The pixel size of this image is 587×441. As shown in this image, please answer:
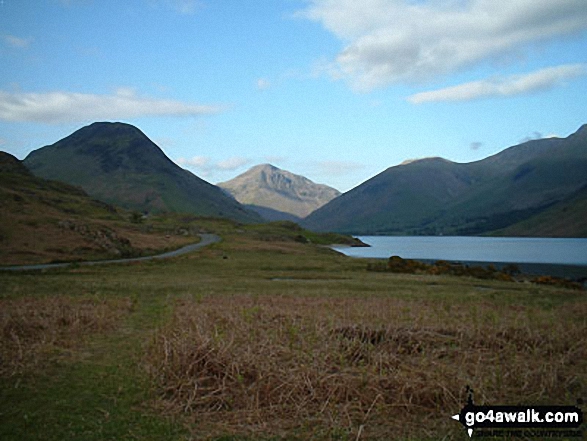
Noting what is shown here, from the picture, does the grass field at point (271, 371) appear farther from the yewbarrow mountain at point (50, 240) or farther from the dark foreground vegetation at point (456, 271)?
the yewbarrow mountain at point (50, 240)

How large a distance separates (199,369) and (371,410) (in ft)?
15.9

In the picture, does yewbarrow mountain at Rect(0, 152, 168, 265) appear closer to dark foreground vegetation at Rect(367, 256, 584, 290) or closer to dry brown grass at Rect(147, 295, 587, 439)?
dark foreground vegetation at Rect(367, 256, 584, 290)

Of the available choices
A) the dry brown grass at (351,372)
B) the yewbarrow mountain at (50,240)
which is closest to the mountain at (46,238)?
the yewbarrow mountain at (50,240)

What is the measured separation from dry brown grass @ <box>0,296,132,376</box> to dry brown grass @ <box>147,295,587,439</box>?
3.72 metres

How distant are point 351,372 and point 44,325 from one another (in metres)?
12.5

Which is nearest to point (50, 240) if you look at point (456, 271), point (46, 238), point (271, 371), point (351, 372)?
point (46, 238)

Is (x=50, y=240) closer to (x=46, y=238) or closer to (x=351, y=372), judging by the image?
(x=46, y=238)

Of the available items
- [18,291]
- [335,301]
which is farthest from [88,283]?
[335,301]

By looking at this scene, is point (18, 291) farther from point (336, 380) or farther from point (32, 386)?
point (336, 380)

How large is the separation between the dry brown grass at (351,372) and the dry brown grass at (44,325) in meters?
3.72

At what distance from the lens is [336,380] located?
1220cm

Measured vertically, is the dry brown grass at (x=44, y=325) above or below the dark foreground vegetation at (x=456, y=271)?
above

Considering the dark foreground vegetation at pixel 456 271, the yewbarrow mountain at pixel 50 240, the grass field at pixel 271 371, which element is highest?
the yewbarrow mountain at pixel 50 240

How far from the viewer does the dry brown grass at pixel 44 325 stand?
1486cm
